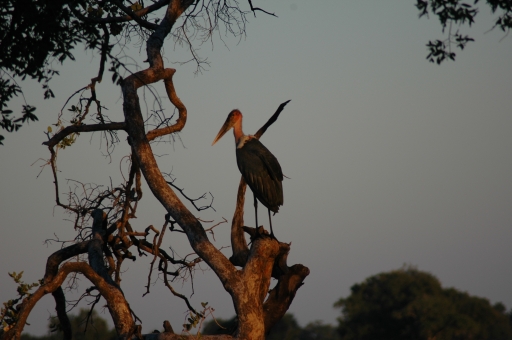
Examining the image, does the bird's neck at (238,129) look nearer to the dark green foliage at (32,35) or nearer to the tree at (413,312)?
the dark green foliage at (32,35)

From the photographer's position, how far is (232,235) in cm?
697

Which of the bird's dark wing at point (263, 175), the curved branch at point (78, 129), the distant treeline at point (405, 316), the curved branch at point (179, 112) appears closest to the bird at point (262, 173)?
the bird's dark wing at point (263, 175)

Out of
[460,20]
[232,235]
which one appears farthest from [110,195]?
[460,20]

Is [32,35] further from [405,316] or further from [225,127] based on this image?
[405,316]

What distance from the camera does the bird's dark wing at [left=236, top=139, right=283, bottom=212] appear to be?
746 centimetres

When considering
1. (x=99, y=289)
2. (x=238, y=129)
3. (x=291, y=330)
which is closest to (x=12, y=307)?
(x=99, y=289)

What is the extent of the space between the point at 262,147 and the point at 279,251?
1.60 metres

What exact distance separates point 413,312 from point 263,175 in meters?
37.3

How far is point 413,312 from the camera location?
139 ft

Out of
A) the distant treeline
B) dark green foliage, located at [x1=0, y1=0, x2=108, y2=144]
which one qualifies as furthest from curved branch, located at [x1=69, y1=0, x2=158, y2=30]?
the distant treeline

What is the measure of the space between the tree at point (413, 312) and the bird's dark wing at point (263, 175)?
35.4 metres

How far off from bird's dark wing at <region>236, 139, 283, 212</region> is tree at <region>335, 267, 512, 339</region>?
35.4 metres

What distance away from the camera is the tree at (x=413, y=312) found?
41.1 metres

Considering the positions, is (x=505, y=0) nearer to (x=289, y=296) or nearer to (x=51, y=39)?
(x=289, y=296)
